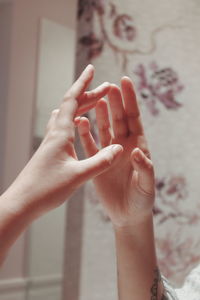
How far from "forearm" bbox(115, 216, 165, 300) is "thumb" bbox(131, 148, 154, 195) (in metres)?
0.07

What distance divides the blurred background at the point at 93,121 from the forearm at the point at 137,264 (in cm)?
28

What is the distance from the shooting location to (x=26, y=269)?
144cm

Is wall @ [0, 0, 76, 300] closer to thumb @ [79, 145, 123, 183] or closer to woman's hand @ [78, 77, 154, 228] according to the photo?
woman's hand @ [78, 77, 154, 228]

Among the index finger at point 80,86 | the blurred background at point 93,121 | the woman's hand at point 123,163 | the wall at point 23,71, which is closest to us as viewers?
the index finger at point 80,86

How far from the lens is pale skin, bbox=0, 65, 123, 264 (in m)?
0.50

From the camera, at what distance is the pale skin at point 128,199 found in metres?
0.71

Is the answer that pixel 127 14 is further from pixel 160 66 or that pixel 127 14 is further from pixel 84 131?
pixel 84 131

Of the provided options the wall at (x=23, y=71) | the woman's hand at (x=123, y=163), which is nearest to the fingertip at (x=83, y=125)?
the woman's hand at (x=123, y=163)

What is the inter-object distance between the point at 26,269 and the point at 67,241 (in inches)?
19.2

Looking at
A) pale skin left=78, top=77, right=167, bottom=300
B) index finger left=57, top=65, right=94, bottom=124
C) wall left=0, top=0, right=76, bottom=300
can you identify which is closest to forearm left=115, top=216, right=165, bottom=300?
pale skin left=78, top=77, right=167, bottom=300

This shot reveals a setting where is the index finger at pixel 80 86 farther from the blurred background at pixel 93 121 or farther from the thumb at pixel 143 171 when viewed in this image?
the blurred background at pixel 93 121

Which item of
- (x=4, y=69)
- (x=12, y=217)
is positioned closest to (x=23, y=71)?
(x=4, y=69)

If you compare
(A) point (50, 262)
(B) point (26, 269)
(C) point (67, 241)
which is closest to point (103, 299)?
(C) point (67, 241)

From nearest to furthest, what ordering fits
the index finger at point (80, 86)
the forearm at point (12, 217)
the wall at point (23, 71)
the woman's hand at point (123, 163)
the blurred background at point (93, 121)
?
the forearm at point (12, 217) → the index finger at point (80, 86) → the woman's hand at point (123, 163) → the blurred background at point (93, 121) → the wall at point (23, 71)
